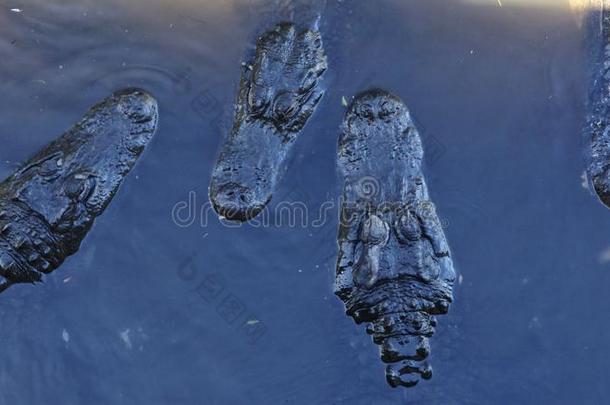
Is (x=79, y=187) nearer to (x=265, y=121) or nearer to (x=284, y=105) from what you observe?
(x=265, y=121)

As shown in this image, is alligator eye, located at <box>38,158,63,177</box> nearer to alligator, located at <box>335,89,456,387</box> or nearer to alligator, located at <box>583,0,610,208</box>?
alligator, located at <box>335,89,456,387</box>

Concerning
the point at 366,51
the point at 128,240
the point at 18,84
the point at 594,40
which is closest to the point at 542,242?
the point at 594,40

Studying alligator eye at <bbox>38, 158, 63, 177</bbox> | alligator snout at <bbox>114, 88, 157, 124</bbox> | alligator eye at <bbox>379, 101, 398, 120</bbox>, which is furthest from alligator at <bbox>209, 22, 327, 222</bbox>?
alligator eye at <bbox>38, 158, 63, 177</bbox>

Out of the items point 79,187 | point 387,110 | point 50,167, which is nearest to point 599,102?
point 387,110

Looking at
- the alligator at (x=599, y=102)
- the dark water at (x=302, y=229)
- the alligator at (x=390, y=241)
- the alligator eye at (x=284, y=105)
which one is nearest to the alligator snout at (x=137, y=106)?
the dark water at (x=302, y=229)

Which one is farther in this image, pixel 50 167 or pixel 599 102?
pixel 599 102

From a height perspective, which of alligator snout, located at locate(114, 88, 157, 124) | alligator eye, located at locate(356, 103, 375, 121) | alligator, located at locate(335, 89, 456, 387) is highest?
alligator eye, located at locate(356, 103, 375, 121)
